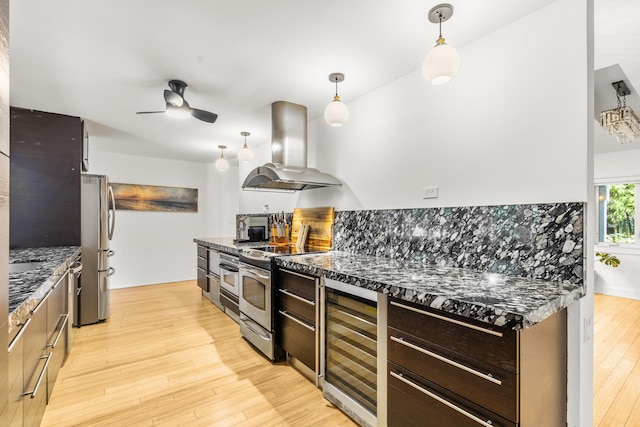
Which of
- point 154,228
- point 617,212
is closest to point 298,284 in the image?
point 154,228

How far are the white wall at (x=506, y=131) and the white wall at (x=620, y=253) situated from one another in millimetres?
4691

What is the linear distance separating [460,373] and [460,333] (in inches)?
6.1

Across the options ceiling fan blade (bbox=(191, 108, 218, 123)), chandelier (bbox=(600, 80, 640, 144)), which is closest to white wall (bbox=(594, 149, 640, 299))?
chandelier (bbox=(600, 80, 640, 144))

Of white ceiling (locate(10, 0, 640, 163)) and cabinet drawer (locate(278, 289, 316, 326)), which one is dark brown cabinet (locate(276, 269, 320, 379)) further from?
white ceiling (locate(10, 0, 640, 163))

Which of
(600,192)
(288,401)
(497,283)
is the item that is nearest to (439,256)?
(497,283)

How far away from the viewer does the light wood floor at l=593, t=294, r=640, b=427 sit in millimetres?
1848

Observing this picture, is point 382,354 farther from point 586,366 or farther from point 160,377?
point 160,377

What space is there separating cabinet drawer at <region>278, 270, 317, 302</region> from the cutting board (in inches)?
31.0

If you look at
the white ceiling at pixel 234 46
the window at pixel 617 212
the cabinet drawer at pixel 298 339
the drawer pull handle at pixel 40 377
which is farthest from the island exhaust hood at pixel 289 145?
the window at pixel 617 212

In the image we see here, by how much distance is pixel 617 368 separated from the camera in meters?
2.40

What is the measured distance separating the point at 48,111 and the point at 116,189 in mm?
2152

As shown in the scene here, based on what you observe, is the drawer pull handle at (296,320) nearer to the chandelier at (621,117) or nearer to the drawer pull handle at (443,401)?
the drawer pull handle at (443,401)

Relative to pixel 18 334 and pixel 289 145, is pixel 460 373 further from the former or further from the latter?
pixel 289 145

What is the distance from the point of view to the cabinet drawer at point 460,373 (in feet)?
3.40
